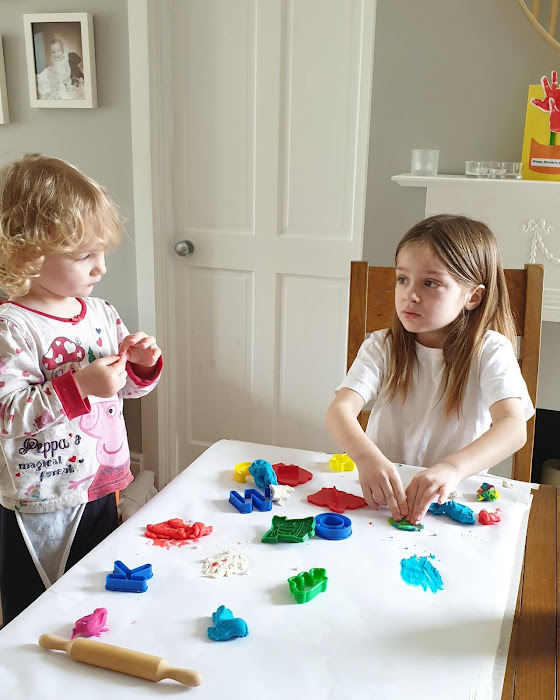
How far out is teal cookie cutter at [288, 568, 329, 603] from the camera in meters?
0.77

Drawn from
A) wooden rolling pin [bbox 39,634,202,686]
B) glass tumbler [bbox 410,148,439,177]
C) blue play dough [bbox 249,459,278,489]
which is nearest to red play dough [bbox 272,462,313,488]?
blue play dough [bbox 249,459,278,489]

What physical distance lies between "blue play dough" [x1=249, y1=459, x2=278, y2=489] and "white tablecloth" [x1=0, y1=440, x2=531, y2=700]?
6 cm

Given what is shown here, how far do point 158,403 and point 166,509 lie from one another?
170cm

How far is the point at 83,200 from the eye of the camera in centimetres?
114

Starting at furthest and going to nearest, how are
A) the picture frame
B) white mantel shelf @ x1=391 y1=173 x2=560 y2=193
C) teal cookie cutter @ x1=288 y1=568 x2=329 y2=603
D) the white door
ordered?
the picture frame
the white door
white mantel shelf @ x1=391 y1=173 x2=560 y2=193
teal cookie cutter @ x1=288 y1=568 x2=329 y2=603

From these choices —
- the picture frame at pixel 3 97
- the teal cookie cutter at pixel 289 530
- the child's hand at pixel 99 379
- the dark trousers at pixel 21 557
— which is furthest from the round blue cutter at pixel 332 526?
the picture frame at pixel 3 97

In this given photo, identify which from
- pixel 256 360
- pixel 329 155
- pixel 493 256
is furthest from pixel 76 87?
pixel 493 256

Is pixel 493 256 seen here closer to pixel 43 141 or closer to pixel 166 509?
pixel 166 509

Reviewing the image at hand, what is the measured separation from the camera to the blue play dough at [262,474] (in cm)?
106

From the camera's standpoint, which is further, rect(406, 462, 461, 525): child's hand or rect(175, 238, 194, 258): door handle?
rect(175, 238, 194, 258): door handle

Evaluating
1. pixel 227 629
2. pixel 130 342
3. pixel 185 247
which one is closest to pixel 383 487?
pixel 227 629

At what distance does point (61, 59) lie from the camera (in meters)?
2.45

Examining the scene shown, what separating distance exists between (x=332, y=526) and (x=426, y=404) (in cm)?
48

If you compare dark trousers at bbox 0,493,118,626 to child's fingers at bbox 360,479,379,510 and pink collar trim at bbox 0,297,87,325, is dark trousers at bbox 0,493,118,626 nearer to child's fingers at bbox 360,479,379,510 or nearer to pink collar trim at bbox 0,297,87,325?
pink collar trim at bbox 0,297,87,325
